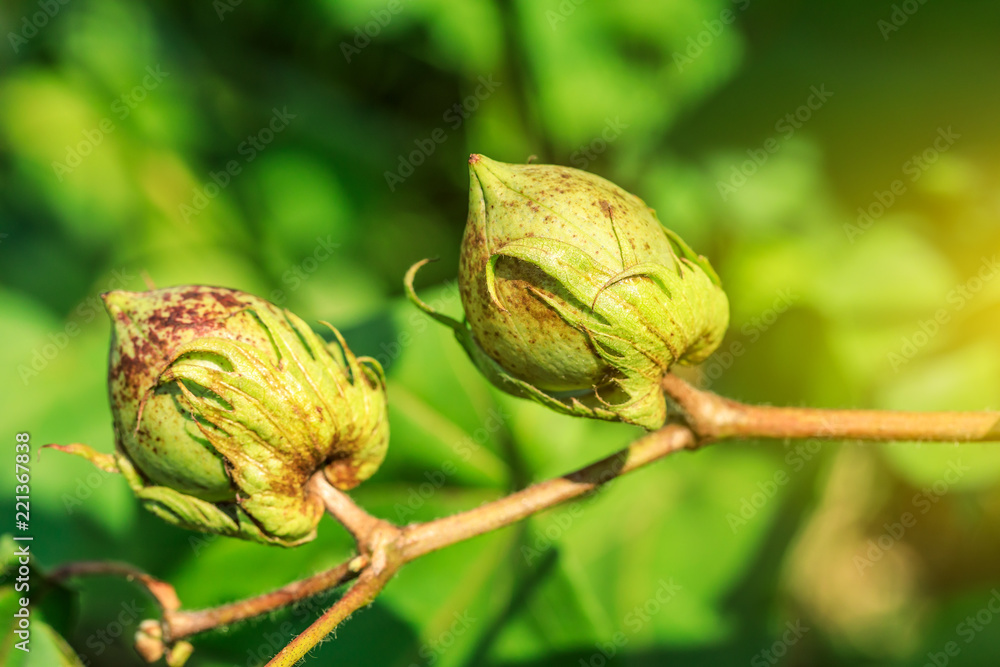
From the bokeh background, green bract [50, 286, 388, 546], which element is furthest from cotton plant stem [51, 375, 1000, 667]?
the bokeh background

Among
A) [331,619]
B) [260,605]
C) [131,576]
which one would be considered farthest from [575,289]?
[131,576]

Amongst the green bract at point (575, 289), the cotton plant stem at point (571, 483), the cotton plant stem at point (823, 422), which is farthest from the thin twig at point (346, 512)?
the cotton plant stem at point (823, 422)

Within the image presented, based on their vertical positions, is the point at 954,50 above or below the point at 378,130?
above

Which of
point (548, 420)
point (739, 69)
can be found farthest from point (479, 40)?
point (548, 420)

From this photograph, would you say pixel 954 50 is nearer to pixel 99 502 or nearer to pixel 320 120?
pixel 320 120

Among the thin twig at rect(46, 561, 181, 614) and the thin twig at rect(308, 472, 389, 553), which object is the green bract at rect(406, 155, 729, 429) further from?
the thin twig at rect(46, 561, 181, 614)

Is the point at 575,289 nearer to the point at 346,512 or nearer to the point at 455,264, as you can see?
the point at 346,512

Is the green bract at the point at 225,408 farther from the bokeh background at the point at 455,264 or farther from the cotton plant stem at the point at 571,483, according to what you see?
the bokeh background at the point at 455,264
